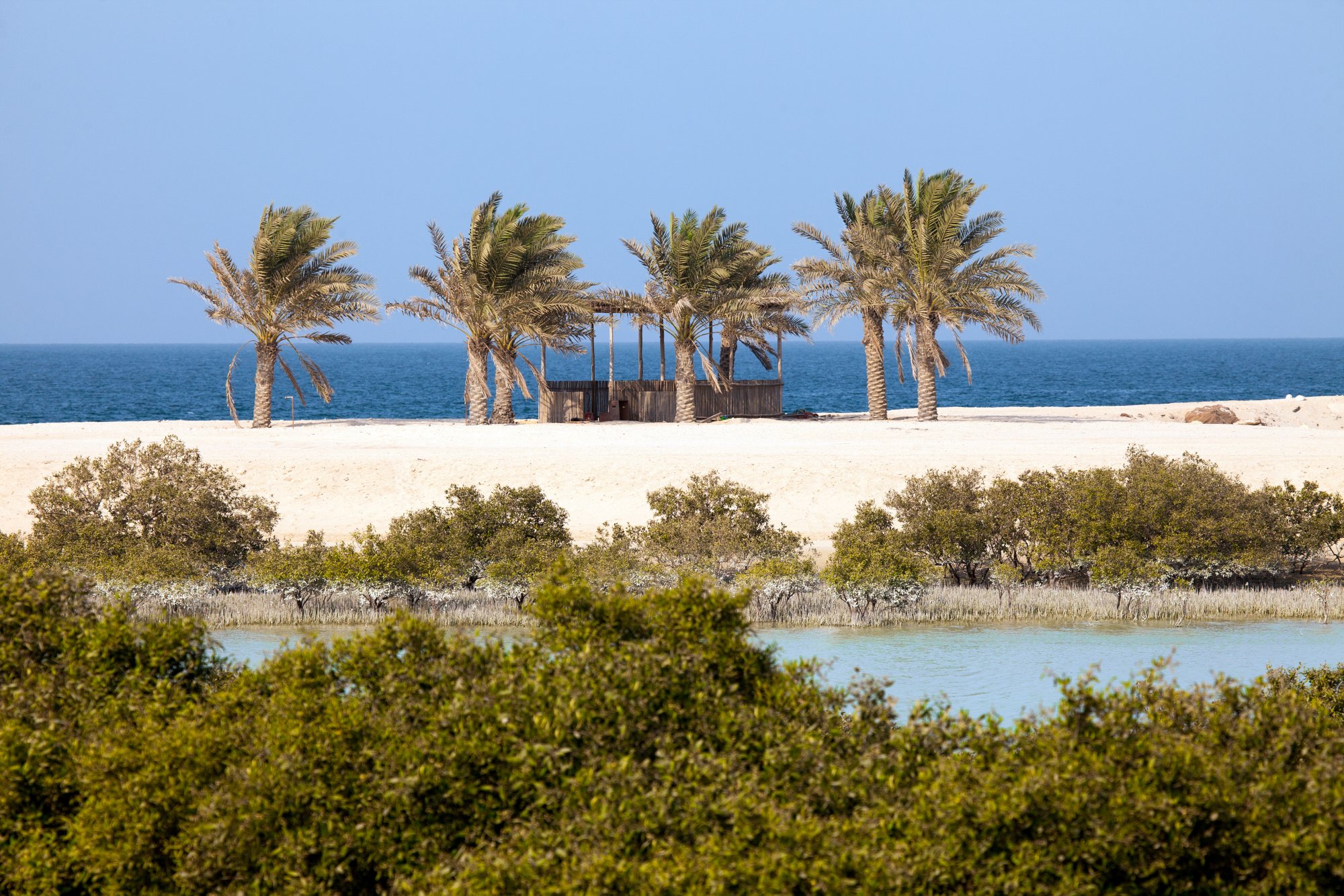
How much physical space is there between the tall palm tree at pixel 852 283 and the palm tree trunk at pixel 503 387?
27.2 ft

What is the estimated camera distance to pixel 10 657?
7.30m

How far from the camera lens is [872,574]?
1534 centimetres

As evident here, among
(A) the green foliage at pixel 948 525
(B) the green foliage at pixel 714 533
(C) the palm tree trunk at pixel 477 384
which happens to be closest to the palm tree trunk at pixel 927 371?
(C) the palm tree trunk at pixel 477 384

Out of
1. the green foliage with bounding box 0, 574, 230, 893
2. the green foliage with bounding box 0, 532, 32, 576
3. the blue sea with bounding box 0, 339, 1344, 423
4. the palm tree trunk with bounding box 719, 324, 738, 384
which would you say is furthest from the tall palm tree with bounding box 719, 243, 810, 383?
the blue sea with bounding box 0, 339, 1344, 423

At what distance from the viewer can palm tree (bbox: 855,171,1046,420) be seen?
3219 centimetres

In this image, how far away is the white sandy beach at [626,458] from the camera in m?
21.4

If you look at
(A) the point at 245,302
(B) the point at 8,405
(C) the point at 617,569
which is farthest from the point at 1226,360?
(C) the point at 617,569

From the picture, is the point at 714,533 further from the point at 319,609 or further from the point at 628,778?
the point at 628,778

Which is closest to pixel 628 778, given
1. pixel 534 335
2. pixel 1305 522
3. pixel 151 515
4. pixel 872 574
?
pixel 872 574

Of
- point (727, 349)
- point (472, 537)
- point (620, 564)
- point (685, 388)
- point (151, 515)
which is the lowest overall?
point (620, 564)

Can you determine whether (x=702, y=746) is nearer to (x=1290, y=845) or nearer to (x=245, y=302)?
(x=1290, y=845)

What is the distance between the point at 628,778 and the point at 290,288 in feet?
99.3

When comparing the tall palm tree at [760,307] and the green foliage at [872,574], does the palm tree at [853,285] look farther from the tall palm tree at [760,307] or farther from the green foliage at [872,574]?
the green foliage at [872,574]

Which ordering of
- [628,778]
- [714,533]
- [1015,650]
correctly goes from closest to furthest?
[628,778]
[1015,650]
[714,533]
